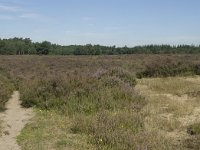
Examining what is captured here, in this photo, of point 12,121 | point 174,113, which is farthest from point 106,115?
point 12,121

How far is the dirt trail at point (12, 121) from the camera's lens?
976 centimetres

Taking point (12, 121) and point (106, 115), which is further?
point (12, 121)

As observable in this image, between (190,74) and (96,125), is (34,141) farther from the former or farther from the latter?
(190,74)

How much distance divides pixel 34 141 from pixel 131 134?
7.97 ft

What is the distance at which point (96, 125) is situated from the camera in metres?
9.90

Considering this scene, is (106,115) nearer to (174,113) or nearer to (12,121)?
(174,113)

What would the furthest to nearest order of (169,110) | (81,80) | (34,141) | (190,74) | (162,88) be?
(190,74) → (162,88) → (81,80) → (169,110) → (34,141)

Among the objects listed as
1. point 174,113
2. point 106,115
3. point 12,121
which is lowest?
point 12,121

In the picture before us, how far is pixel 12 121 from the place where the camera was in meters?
12.5

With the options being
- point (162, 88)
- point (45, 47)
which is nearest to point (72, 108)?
point (162, 88)

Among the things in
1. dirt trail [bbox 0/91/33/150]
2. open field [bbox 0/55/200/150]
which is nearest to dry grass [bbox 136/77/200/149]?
open field [bbox 0/55/200/150]

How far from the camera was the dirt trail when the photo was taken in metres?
9.76

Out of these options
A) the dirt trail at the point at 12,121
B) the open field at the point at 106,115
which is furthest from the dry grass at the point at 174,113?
the dirt trail at the point at 12,121

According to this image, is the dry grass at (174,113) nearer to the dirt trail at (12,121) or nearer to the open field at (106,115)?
the open field at (106,115)
